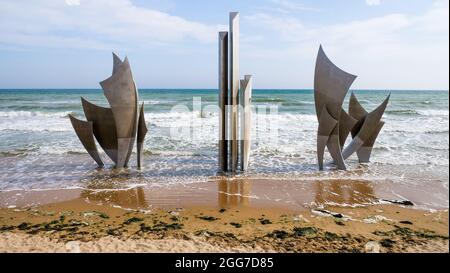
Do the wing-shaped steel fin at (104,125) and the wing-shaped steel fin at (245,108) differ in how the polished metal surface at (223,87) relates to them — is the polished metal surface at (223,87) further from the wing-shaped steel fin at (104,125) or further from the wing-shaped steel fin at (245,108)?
the wing-shaped steel fin at (104,125)

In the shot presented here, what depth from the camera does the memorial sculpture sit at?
6.69m

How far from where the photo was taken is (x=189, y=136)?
12.6m

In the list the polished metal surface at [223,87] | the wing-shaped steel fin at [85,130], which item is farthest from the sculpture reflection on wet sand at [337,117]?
the wing-shaped steel fin at [85,130]

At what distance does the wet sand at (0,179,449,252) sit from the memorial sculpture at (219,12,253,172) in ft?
3.09

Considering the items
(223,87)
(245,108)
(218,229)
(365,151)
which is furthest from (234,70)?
(365,151)

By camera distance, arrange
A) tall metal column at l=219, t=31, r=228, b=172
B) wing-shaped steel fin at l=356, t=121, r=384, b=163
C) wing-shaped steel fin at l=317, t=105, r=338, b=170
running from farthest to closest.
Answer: wing-shaped steel fin at l=356, t=121, r=384, b=163
wing-shaped steel fin at l=317, t=105, r=338, b=170
tall metal column at l=219, t=31, r=228, b=172

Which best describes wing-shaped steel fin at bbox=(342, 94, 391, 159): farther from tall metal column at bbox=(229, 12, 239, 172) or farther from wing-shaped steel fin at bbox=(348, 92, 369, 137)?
tall metal column at bbox=(229, 12, 239, 172)


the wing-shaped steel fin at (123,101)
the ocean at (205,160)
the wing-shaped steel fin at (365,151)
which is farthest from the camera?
the wing-shaped steel fin at (365,151)

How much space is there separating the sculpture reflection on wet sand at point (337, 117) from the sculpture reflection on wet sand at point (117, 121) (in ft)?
12.5

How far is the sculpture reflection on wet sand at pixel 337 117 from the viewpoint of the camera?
6.86m

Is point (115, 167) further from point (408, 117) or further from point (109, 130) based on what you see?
point (408, 117)

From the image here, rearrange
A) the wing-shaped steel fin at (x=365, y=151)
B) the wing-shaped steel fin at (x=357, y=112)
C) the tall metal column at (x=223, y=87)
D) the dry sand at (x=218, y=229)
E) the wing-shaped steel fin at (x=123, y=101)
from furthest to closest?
the wing-shaped steel fin at (x=365, y=151)
the wing-shaped steel fin at (x=357, y=112)
the wing-shaped steel fin at (x=123, y=101)
the tall metal column at (x=223, y=87)
the dry sand at (x=218, y=229)

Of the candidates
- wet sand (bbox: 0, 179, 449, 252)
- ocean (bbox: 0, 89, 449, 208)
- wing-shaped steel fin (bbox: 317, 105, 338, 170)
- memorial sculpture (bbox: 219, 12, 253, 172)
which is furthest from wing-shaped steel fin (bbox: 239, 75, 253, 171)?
wing-shaped steel fin (bbox: 317, 105, 338, 170)
